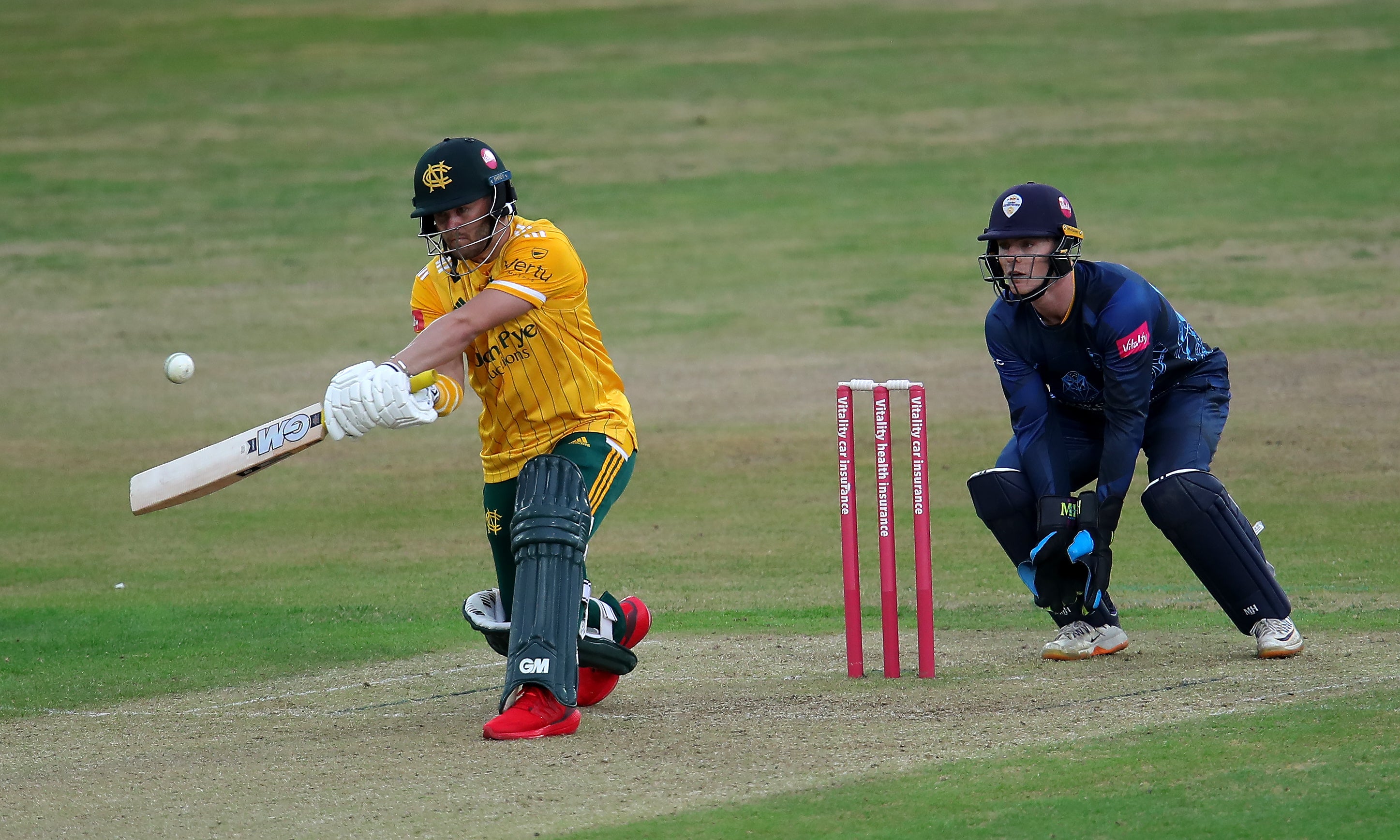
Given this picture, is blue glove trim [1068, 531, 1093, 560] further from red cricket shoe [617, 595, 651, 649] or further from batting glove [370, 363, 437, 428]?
batting glove [370, 363, 437, 428]

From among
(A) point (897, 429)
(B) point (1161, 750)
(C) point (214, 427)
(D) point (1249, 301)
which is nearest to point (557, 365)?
(B) point (1161, 750)

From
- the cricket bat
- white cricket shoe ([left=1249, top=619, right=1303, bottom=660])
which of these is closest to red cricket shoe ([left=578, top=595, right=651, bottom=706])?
the cricket bat

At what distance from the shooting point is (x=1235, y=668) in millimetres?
5672

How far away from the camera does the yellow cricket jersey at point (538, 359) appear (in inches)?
215

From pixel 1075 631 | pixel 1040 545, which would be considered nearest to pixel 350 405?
pixel 1040 545

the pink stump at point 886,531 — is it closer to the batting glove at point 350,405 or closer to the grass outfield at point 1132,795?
the grass outfield at point 1132,795

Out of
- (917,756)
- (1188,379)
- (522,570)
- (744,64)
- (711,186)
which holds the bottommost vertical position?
(917,756)

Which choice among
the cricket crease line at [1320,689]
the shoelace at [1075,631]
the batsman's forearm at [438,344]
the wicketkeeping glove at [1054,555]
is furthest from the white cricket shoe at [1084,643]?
the batsman's forearm at [438,344]

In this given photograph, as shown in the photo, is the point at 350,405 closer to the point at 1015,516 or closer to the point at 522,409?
the point at 522,409

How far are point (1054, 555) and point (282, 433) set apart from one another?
2520mm

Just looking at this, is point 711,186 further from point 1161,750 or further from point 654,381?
point 1161,750

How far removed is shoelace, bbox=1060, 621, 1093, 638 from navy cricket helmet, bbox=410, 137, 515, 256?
7.90ft

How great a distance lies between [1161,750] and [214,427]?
8964 millimetres

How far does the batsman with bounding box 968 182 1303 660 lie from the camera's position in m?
5.76
